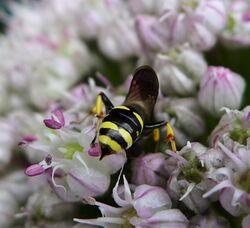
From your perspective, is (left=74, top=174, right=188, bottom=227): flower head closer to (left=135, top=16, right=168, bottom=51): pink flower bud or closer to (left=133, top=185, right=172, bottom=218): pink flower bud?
(left=133, top=185, right=172, bottom=218): pink flower bud

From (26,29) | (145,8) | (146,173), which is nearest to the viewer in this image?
(146,173)

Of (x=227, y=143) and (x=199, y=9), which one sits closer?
(x=227, y=143)

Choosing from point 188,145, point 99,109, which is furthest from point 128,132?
point 99,109

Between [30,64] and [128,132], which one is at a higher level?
[128,132]

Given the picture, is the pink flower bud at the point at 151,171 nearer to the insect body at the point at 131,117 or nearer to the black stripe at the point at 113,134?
the insect body at the point at 131,117

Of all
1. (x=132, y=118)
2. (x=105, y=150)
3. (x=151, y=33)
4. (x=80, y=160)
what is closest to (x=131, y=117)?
(x=132, y=118)

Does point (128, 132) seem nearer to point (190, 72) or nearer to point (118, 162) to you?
point (118, 162)

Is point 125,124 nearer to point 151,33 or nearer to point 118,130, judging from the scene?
point 118,130
